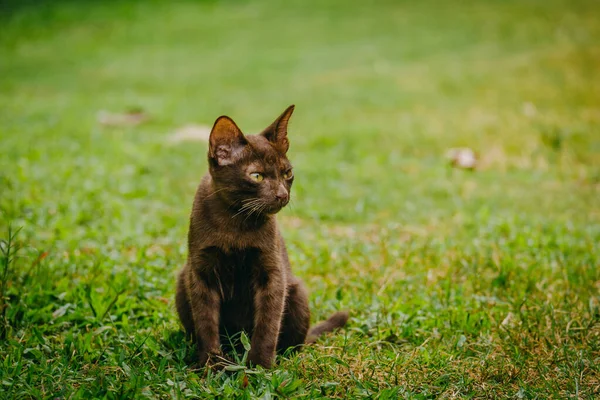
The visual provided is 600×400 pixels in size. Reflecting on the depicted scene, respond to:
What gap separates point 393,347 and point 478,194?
5.19m

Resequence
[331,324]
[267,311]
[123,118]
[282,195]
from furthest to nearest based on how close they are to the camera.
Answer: [123,118]
[331,324]
[267,311]
[282,195]

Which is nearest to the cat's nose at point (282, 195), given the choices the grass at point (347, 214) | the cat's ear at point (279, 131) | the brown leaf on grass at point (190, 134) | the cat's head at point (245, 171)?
the cat's head at point (245, 171)

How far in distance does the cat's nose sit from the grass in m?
0.98

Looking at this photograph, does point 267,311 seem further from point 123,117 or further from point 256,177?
point 123,117

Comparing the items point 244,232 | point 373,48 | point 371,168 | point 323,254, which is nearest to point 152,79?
point 373,48

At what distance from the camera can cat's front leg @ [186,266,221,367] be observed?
12.1 feet

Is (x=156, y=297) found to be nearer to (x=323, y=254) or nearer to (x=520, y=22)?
(x=323, y=254)

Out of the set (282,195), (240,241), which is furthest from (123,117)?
(282,195)

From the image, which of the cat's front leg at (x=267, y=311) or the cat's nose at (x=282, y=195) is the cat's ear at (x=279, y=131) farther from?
the cat's front leg at (x=267, y=311)


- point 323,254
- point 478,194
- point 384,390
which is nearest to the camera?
point 384,390

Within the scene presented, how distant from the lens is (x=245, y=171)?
3.71 m

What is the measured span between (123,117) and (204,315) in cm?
996

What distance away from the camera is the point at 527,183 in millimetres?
9469

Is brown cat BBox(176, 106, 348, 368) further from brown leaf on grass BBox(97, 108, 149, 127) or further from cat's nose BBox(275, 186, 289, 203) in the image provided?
brown leaf on grass BBox(97, 108, 149, 127)
